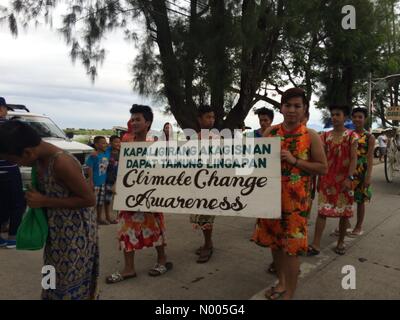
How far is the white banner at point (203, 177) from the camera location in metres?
2.94

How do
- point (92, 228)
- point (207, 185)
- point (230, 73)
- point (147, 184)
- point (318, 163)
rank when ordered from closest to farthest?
point (92, 228), point (318, 163), point (207, 185), point (147, 184), point (230, 73)

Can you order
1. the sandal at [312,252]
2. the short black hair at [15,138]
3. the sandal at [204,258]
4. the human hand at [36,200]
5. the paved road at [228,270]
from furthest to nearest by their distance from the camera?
the sandal at [312,252], the sandal at [204,258], the paved road at [228,270], the human hand at [36,200], the short black hair at [15,138]

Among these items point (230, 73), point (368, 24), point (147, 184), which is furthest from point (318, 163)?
point (368, 24)

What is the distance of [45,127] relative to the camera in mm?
7641

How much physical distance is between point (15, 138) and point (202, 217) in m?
2.41

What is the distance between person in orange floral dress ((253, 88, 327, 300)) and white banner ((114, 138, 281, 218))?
0.09 metres

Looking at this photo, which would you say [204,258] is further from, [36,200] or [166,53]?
[166,53]

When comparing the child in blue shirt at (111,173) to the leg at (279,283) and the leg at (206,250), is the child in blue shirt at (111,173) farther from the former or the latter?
the leg at (279,283)

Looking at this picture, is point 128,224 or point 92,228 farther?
point 128,224

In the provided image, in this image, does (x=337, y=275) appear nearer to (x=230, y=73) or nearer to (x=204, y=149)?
(x=204, y=149)

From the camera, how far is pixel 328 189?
4.33m

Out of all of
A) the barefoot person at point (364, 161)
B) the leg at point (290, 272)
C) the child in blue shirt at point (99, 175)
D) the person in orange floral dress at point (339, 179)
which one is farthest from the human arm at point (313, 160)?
the child in blue shirt at point (99, 175)

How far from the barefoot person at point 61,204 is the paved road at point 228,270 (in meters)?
1.03

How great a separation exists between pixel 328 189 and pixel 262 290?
163 cm
